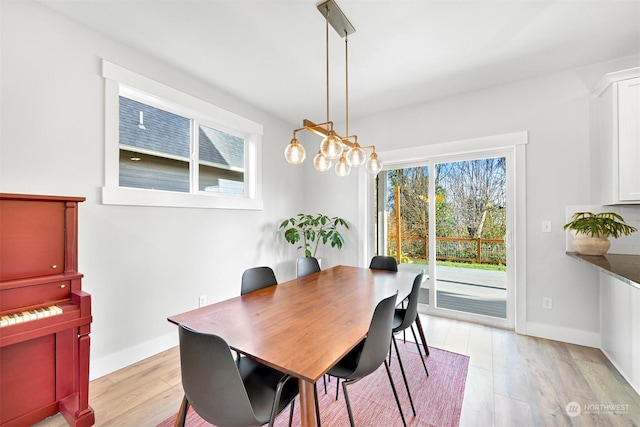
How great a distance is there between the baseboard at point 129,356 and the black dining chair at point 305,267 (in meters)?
1.32

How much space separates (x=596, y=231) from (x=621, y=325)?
735 mm

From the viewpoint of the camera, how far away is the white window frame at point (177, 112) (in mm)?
2152

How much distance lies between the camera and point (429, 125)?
3322 mm

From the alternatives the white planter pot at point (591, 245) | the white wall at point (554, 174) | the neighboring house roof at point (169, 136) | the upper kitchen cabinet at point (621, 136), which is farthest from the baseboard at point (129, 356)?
the upper kitchen cabinet at point (621, 136)

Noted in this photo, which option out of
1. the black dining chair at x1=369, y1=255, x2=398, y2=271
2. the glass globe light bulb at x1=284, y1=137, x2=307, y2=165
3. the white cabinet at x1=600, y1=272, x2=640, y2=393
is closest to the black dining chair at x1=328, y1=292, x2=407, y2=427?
the glass globe light bulb at x1=284, y1=137, x2=307, y2=165

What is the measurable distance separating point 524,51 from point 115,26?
3.30m

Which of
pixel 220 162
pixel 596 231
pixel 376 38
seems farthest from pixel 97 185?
pixel 596 231

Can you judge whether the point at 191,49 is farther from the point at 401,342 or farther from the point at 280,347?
the point at 401,342

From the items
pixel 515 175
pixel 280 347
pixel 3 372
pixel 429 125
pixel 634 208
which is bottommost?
pixel 3 372

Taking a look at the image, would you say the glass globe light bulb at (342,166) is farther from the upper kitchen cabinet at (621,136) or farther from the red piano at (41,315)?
the upper kitchen cabinet at (621,136)

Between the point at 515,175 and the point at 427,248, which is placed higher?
the point at 515,175

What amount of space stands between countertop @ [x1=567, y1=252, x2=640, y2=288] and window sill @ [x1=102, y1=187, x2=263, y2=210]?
3.22m

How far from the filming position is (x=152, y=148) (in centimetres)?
255

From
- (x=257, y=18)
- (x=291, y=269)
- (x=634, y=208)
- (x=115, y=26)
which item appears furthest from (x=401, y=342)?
(x=115, y=26)
